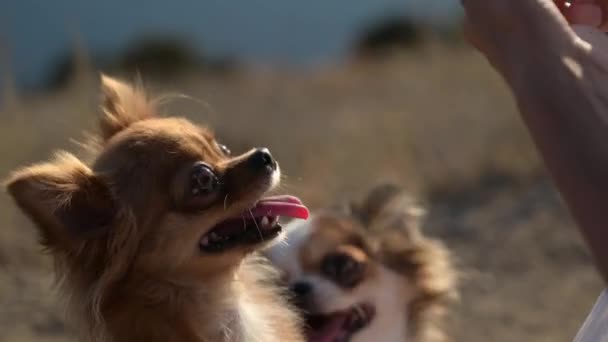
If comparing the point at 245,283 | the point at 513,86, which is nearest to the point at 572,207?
the point at 513,86

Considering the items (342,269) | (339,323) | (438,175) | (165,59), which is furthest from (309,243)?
(165,59)

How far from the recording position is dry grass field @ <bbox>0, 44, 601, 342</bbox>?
6.63 meters

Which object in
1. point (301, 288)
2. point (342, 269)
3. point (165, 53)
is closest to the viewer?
point (301, 288)

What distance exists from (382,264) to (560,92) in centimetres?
322

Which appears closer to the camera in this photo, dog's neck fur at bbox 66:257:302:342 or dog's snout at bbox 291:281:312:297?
dog's neck fur at bbox 66:257:302:342

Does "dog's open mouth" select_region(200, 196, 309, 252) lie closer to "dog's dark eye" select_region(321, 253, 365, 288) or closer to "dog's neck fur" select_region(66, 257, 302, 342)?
"dog's neck fur" select_region(66, 257, 302, 342)

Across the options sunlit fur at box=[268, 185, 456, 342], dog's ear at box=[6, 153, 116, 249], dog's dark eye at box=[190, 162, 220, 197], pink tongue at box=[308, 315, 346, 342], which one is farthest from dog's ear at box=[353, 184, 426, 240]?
dog's ear at box=[6, 153, 116, 249]

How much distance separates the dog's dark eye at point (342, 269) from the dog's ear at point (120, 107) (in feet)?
3.69

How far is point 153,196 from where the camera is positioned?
127 inches

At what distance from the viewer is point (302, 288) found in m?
4.37

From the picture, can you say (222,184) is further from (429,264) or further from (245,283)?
(429,264)

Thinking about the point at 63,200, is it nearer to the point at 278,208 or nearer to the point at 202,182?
the point at 202,182

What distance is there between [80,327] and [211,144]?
72 cm

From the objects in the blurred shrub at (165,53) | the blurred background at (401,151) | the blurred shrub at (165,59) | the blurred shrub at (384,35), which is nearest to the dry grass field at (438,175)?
the blurred background at (401,151)
